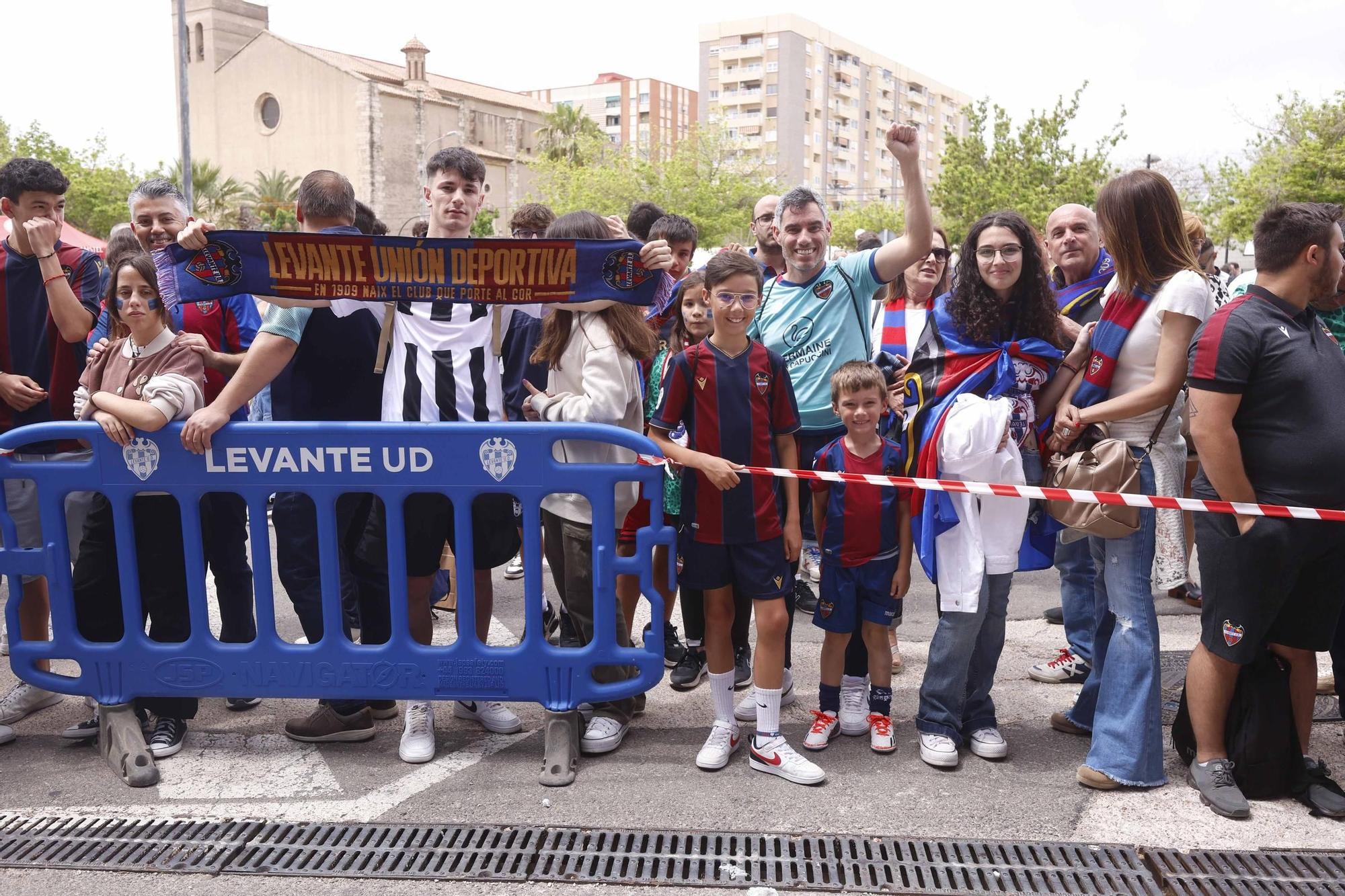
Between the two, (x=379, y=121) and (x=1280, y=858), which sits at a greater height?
(x=379, y=121)

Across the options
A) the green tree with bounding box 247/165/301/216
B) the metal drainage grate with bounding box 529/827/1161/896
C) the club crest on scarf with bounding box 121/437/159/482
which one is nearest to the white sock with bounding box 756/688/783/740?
the metal drainage grate with bounding box 529/827/1161/896

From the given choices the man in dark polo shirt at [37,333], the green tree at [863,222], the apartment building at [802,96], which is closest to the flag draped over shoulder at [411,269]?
the man in dark polo shirt at [37,333]

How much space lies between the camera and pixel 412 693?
13.4ft

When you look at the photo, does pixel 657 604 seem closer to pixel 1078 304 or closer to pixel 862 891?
pixel 862 891

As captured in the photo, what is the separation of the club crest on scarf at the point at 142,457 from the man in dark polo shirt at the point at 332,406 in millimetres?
351

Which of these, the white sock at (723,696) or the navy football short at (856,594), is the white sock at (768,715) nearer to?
the white sock at (723,696)

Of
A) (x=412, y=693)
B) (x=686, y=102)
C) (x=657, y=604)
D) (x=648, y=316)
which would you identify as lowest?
(x=412, y=693)

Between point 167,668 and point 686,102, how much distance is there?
4976 inches

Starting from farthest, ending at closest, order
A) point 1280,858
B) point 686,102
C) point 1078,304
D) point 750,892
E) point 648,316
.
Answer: point 686,102 → point 648,316 → point 1078,304 → point 1280,858 → point 750,892

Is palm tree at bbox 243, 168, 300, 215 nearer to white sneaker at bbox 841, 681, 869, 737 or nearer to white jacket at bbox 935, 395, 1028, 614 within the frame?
white sneaker at bbox 841, 681, 869, 737

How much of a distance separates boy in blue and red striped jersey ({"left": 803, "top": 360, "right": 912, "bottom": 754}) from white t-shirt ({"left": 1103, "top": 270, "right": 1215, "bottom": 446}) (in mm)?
860

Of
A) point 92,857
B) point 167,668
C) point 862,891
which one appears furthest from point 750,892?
point 167,668

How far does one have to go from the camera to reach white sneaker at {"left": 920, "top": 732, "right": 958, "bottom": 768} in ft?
13.0

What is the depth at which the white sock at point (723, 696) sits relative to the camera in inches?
162
